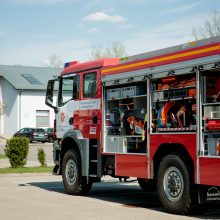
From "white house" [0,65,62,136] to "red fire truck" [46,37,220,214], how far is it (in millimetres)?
44416

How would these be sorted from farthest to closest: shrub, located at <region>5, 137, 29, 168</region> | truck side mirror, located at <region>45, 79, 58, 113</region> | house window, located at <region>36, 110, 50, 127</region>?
house window, located at <region>36, 110, 50, 127</region> → shrub, located at <region>5, 137, 29, 168</region> → truck side mirror, located at <region>45, 79, 58, 113</region>

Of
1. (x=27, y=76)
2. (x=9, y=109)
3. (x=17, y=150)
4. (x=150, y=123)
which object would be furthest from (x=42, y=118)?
(x=150, y=123)

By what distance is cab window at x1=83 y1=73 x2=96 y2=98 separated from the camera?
14.1m

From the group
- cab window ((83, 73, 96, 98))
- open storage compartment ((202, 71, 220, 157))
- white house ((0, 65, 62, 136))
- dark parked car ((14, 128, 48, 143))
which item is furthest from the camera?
white house ((0, 65, 62, 136))

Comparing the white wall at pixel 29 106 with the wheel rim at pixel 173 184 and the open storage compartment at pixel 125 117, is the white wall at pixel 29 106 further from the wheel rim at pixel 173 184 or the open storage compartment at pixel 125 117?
the wheel rim at pixel 173 184

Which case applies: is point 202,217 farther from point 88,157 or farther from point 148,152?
point 88,157

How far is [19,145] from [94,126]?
31.4 feet

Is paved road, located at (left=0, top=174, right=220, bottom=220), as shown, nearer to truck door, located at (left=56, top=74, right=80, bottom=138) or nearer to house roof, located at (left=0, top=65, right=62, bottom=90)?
truck door, located at (left=56, top=74, right=80, bottom=138)

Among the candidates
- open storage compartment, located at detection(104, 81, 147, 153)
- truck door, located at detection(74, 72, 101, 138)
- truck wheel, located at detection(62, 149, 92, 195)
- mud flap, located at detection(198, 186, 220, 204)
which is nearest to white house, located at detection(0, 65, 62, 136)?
truck wheel, located at detection(62, 149, 92, 195)

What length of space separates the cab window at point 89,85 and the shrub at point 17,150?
29.4 feet

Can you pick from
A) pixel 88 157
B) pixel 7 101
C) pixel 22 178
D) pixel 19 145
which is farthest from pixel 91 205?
pixel 7 101

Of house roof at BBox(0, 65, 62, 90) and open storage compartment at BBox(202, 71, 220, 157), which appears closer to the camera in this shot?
open storage compartment at BBox(202, 71, 220, 157)

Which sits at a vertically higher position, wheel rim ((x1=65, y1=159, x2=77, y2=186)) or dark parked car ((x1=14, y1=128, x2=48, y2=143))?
dark parked car ((x1=14, y1=128, x2=48, y2=143))

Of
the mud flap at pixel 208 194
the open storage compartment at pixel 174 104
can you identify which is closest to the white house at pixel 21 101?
the open storage compartment at pixel 174 104
